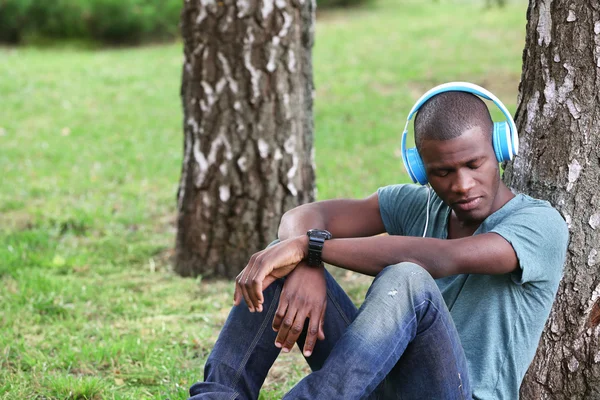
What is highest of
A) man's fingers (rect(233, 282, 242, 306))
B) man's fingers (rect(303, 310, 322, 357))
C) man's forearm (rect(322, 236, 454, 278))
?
man's forearm (rect(322, 236, 454, 278))

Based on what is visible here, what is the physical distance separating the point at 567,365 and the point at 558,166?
0.83 m

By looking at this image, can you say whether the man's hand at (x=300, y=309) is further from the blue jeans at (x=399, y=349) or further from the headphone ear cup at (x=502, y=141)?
the headphone ear cup at (x=502, y=141)

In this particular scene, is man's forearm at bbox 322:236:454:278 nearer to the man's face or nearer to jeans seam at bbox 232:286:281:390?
the man's face

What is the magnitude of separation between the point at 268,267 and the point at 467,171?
0.82 metres

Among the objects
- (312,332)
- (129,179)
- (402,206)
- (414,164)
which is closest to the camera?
(312,332)

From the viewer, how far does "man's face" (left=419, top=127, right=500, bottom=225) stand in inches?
113

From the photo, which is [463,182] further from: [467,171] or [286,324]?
[286,324]

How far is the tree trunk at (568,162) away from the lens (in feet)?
9.98

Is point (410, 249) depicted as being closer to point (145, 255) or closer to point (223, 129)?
point (223, 129)

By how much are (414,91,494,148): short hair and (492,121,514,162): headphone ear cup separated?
0.05 metres

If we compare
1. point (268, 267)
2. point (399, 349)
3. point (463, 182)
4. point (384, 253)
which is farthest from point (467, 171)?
point (268, 267)

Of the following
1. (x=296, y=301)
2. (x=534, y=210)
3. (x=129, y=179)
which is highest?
(x=534, y=210)

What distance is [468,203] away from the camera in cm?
292

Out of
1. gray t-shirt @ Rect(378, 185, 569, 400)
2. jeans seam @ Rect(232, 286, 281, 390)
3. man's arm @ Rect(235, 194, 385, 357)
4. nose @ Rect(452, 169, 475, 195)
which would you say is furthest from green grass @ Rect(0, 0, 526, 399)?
nose @ Rect(452, 169, 475, 195)
